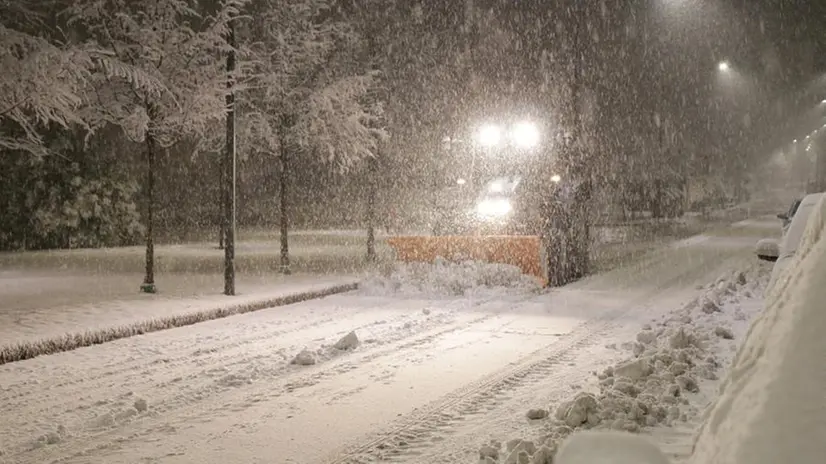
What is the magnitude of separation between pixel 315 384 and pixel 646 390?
320 cm

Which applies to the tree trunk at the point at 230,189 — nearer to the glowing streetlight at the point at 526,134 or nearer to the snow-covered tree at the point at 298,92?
the snow-covered tree at the point at 298,92

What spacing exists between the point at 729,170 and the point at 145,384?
7579cm

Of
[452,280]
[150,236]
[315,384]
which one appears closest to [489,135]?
[452,280]

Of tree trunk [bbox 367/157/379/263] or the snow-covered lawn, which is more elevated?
tree trunk [bbox 367/157/379/263]

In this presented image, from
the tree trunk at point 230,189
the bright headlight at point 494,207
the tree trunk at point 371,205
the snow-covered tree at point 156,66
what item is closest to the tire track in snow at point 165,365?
the tree trunk at point 230,189

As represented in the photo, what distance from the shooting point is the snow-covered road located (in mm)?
5816

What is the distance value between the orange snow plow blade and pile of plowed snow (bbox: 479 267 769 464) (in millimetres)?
5193

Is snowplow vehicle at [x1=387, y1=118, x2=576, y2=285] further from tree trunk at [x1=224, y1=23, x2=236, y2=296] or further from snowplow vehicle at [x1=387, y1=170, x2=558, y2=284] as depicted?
tree trunk at [x1=224, y1=23, x2=236, y2=296]

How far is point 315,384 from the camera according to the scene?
766cm

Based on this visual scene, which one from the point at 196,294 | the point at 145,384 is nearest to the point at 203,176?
the point at 196,294

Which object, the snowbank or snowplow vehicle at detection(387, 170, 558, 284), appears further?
snowplow vehicle at detection(387, 170, 558, 284)

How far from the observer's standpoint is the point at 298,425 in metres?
6.30

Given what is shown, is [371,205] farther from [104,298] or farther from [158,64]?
[104,298]

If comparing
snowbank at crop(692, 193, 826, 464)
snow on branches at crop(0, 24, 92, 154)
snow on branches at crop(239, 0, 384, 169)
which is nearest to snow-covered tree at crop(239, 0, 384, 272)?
snow on branches at crop(239, 0, 384, 169)
